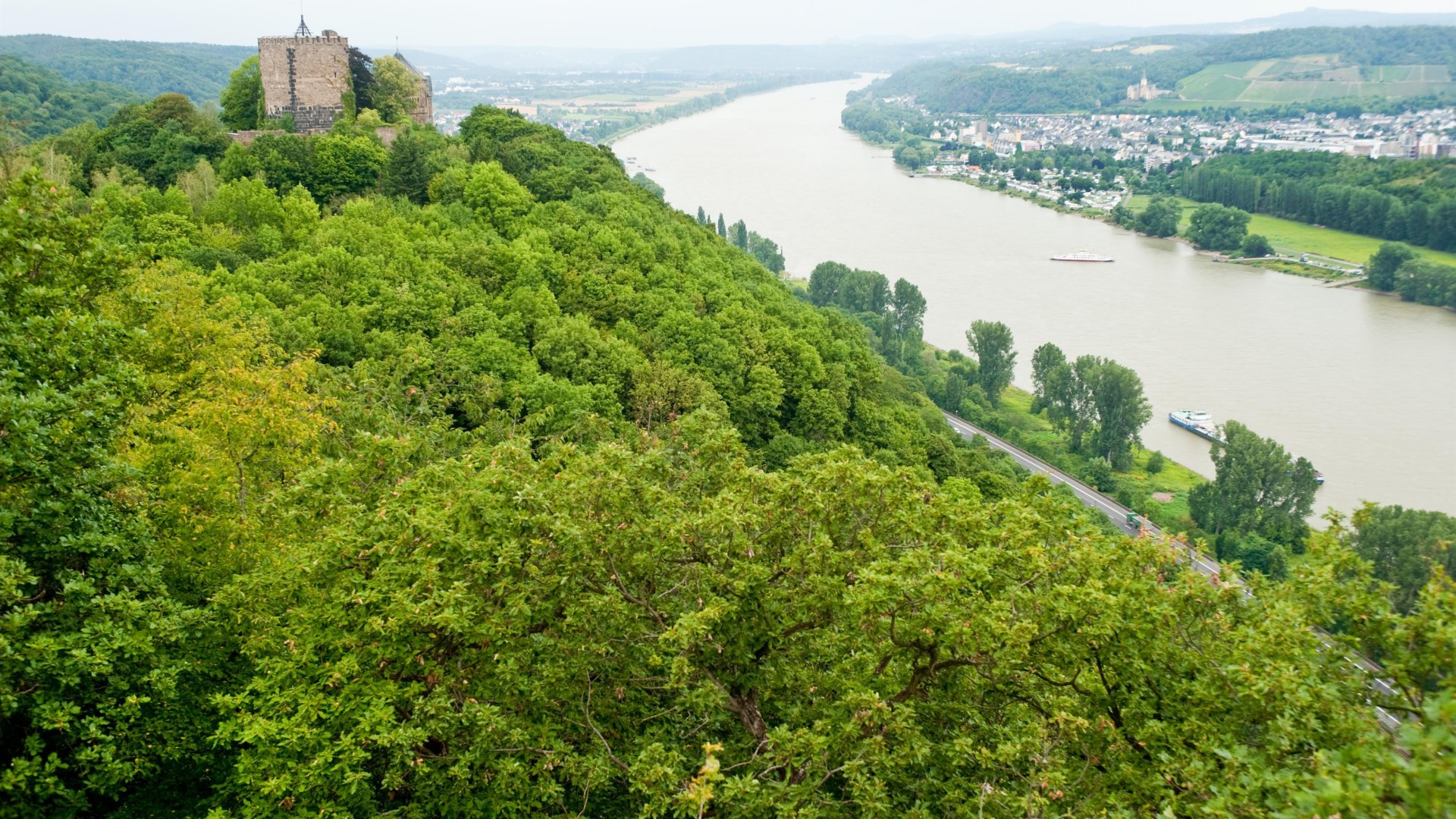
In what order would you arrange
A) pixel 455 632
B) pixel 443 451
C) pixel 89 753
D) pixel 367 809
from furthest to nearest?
1. pixel 443 451
2. pixel 455 632
3. pixel 367 809
4. pixel 89 753

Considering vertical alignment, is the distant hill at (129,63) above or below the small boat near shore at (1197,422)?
above

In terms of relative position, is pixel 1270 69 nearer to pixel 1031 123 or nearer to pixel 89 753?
pixel 1031 123

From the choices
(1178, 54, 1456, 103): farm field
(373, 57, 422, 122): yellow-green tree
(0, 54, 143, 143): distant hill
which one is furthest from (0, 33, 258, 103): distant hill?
(1178, 54, 1456, 103): farm field

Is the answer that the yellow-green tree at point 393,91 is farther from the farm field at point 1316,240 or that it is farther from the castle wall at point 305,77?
the farm field at point 1316,240

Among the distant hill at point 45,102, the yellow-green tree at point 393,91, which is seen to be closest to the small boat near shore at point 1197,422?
the yellow-green tree at point 393,91

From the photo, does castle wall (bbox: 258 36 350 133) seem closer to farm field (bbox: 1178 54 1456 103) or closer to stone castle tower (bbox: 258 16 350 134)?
stone castle tower (bbox: 258 16 350 134)

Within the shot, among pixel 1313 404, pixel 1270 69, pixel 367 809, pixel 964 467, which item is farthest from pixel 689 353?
pixel 1270 69
